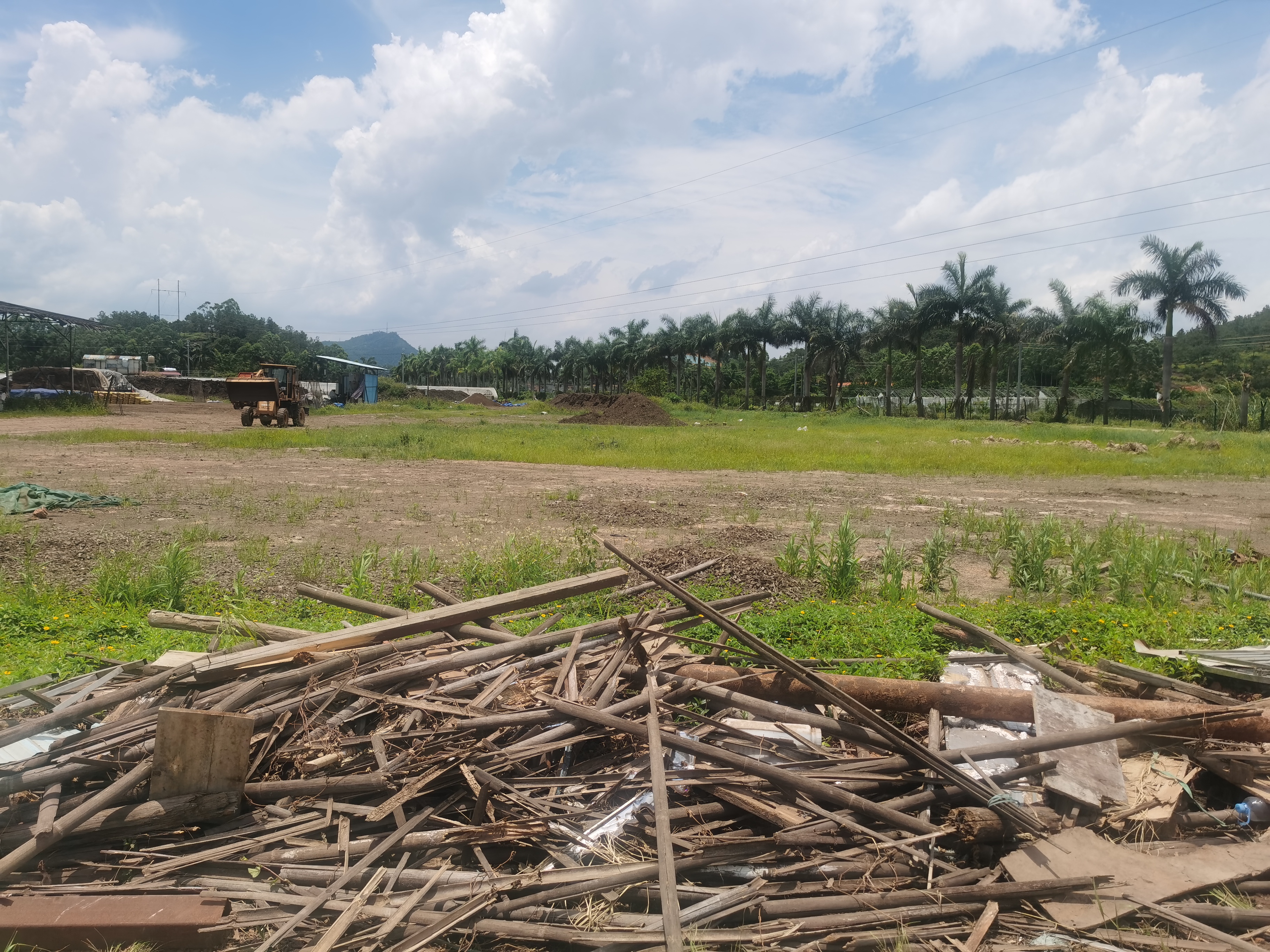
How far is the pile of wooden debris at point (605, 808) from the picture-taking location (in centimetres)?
314

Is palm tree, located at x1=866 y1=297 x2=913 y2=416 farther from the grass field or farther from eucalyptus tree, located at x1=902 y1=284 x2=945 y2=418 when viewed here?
the grass field

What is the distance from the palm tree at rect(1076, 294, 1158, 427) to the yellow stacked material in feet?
192

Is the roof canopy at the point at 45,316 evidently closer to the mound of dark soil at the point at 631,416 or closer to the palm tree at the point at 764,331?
the mound of dark soil at the point at 631,416

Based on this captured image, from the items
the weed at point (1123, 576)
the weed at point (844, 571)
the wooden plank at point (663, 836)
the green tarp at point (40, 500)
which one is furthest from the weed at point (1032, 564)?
the green tarp at point (40, 500)

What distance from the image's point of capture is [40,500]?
12.5 meters

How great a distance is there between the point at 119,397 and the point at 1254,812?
175ft

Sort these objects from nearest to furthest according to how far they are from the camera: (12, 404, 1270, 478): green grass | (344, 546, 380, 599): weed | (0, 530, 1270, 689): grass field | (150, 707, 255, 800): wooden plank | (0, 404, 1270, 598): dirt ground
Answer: (150, 707, 255, 800): wooden plank, (0, 530, 1270, 689): grass field, (344, 546, 380, 599): weed, (0, 404, 1270, 598): dirt ground, (12, 404, 1270, 478): green grass

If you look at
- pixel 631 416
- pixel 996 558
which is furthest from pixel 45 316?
pixel 996 558

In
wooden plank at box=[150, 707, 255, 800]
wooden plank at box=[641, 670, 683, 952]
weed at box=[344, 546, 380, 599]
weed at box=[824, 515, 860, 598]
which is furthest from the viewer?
weed at box=[824, 515, 860, 598]

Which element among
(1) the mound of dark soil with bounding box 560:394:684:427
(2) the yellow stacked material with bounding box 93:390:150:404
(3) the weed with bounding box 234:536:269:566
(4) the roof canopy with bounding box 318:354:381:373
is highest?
(4) the roof canopy with bounding box 318:354:381:373

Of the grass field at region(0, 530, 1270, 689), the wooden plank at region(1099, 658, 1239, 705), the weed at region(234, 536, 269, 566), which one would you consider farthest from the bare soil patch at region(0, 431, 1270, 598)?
the wooden plank at region(1099, 658, 1239, 705)

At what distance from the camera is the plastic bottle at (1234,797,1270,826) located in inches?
150

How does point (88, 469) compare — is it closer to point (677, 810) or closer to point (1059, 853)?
point (677, 810)

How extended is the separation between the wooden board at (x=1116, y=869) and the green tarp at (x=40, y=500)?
13.6 metres
